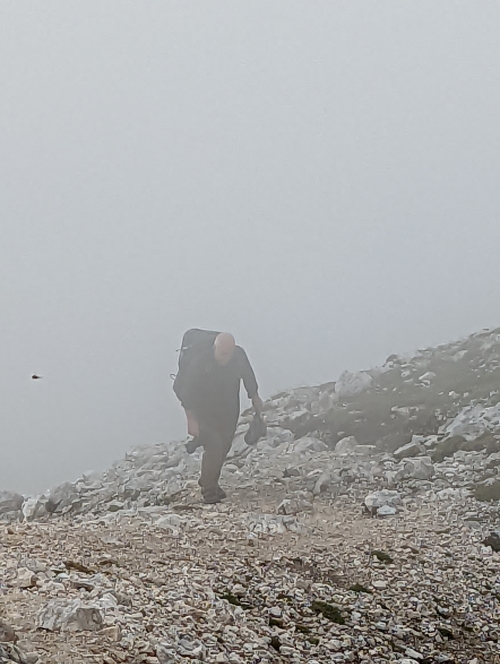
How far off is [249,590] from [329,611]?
0.64m

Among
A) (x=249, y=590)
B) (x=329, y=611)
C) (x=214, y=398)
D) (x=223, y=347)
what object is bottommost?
(x=329, y=611)

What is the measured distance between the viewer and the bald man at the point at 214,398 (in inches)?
405

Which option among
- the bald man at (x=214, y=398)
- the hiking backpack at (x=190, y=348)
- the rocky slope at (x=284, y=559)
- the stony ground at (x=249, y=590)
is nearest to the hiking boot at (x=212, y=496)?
the bald man at (x=214, y=398)

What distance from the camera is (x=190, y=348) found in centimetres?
1035

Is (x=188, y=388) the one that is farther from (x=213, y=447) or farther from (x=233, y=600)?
(x=233, y=600)

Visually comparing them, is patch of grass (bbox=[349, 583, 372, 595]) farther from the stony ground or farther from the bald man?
the bald man

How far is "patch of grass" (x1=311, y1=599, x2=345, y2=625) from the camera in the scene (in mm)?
5523

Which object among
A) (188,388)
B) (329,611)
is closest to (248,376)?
(188,388)

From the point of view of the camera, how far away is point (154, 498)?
12.3 meters

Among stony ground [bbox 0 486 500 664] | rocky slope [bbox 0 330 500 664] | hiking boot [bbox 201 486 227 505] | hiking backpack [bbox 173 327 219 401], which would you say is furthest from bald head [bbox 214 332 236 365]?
stony ground [bbox 0 486 500 664]

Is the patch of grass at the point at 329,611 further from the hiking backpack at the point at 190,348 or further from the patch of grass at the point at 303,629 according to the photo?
the hiking backpack at the point at 190,348

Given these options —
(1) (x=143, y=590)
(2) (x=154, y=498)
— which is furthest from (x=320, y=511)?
(1) (x=143, y=590)

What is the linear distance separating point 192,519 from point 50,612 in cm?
419

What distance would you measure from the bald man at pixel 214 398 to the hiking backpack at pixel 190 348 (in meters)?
0.07
